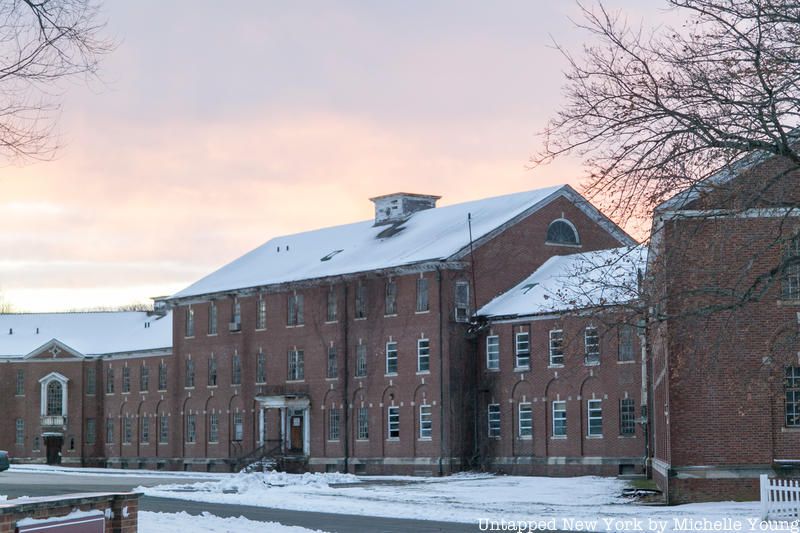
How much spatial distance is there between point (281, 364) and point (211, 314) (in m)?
7.99

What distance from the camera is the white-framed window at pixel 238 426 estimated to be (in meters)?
70.8

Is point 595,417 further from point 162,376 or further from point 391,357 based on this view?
point 162,376

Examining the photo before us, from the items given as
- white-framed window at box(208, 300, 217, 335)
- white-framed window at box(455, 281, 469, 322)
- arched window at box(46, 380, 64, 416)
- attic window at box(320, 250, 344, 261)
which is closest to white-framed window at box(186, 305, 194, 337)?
white-framed window at box(208, 300, 217, 335)

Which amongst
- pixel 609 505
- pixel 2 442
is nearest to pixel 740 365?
pixel 609 505

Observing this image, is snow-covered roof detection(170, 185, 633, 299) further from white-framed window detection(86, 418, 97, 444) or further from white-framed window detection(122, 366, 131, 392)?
white-framed window detection(86, 418, 97, 444)

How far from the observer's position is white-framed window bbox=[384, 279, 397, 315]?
203ft

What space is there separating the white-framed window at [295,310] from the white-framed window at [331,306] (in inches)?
81.4

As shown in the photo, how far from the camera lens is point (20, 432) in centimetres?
9525

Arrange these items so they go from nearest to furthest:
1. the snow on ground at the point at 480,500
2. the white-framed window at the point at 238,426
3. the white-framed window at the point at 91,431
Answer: the snow on ground at the point at 480,500, the white-framed window at the point at 238,426, the white-framed window at the point at 91,431

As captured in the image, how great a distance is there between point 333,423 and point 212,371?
12127 millimetres

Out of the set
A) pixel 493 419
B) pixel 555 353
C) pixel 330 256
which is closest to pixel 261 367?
pixel 330 256

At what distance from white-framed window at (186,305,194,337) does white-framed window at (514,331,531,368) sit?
83.7 feet

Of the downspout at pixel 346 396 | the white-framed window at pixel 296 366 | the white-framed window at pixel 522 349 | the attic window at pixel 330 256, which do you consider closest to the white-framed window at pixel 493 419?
the white-framed window at pixel 522 349

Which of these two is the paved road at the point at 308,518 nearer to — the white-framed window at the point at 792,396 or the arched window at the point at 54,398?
the white-framed window at the point at 792,396
